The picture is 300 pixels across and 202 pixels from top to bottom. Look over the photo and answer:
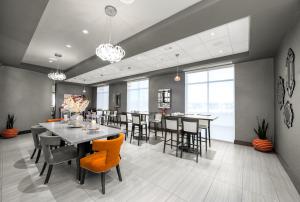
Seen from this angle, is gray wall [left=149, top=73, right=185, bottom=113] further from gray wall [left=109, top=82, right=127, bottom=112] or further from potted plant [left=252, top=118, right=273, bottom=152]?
potted plant [left=252, top=118, right=273, bottom=152]

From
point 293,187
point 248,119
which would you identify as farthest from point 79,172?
point 248,119

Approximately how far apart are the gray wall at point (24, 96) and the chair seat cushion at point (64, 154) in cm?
498

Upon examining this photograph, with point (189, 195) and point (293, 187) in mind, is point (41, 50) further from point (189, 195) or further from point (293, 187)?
point (293, 187)

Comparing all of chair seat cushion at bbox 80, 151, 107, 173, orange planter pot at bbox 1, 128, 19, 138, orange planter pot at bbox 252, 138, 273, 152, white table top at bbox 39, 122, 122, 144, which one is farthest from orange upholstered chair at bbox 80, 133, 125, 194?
orange planter pot at bbox 1, 128, 19, 138

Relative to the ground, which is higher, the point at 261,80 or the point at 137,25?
the point at 137,25

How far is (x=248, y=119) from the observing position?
420cm

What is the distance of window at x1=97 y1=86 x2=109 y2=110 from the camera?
10126 mm

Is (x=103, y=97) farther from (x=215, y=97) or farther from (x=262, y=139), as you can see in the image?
(x=262, y=139)

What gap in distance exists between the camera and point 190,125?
313 centimetres

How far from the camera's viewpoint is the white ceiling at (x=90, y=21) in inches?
88.7

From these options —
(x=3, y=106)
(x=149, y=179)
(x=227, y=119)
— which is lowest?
(x=149, y=179)

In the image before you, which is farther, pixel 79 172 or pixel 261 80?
pixel 261 80

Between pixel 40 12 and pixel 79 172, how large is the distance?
2.90m

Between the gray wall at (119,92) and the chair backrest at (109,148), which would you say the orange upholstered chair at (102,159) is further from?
the gray wall at (119,92)
